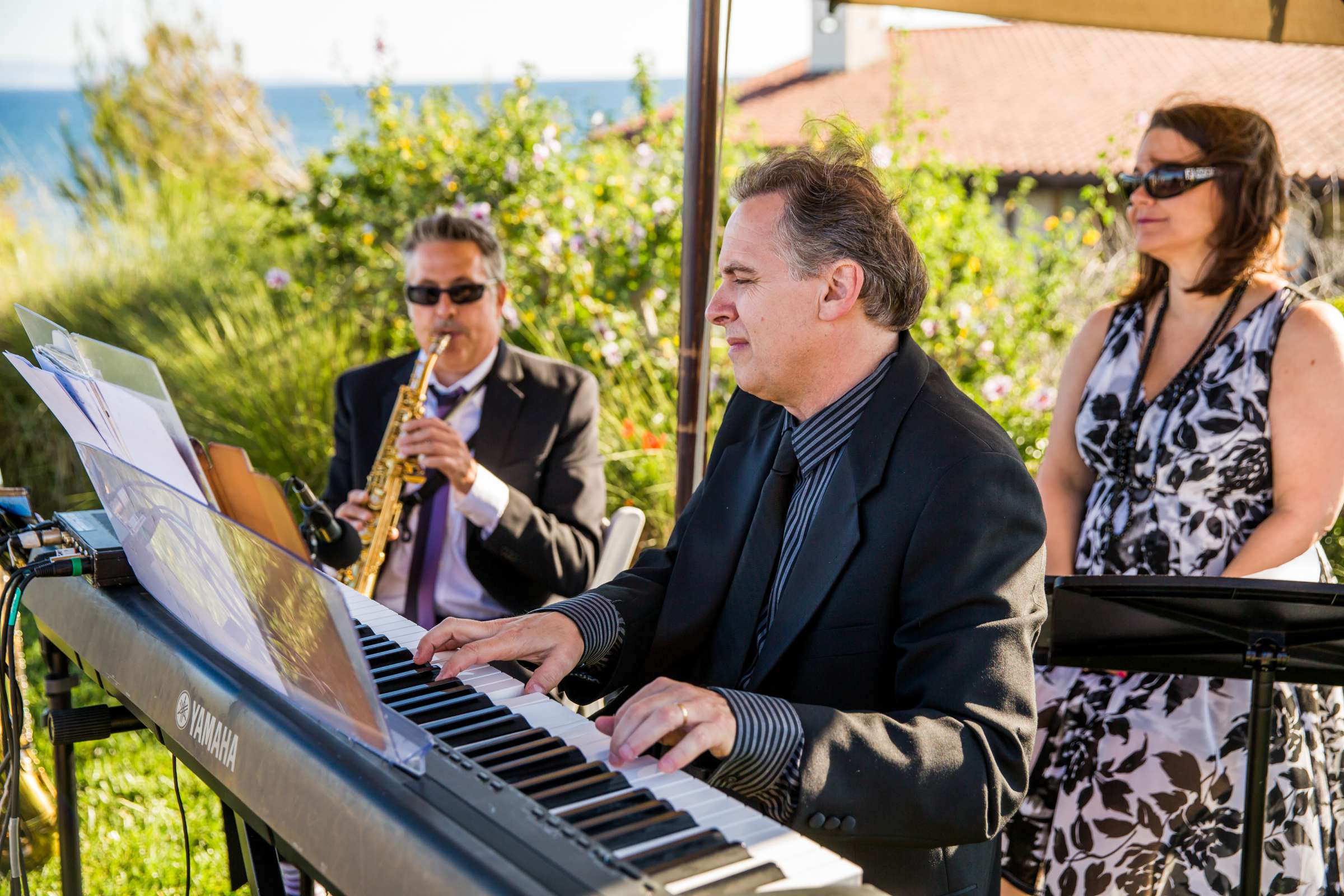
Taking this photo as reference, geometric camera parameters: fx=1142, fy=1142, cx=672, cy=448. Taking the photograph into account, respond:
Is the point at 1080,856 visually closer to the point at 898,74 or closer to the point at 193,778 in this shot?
the point at 193,778

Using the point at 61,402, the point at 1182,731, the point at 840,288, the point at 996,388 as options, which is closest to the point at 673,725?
the point at 840,288

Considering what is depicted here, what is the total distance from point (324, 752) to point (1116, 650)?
1.37m

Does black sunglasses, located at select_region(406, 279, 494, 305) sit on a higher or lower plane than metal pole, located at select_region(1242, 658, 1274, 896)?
higher

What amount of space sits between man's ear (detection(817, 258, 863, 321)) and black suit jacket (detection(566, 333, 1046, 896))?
0.14 m

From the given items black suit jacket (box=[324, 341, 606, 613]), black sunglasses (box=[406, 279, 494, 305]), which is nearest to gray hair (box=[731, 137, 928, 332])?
black suit jacket (box=[324, 341, 606, 613])

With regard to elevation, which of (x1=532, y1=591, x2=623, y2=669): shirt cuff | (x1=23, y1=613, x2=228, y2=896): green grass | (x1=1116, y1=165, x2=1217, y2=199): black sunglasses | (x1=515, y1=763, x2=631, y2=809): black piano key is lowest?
(x1=23, y1=613, x2=228, y2=896): green grass

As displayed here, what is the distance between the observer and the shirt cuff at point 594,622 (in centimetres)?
192

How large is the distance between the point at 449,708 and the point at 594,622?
45 cm

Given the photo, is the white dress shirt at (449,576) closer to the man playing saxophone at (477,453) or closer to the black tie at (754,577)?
the man playing saxophone at (477,453)

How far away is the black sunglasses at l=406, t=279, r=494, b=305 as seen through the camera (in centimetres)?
332

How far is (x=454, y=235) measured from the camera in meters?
3.36

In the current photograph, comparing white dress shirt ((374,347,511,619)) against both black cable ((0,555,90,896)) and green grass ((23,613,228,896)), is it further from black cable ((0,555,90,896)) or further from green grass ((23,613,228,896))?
black cable ((0,555,90,896))

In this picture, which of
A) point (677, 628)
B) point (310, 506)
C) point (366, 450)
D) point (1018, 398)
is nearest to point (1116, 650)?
point (677, 628)

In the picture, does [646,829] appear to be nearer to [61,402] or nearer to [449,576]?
[61,402]
